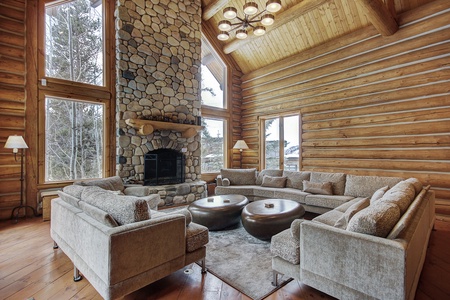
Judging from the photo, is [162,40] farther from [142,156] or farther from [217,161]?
[217,161]

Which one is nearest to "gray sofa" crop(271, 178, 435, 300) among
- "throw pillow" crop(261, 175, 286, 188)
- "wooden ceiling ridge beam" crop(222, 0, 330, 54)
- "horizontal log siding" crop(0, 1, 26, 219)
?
"throw pillow" crop(261, 175, 286, 188)

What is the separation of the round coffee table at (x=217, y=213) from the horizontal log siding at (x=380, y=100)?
324 centimetres

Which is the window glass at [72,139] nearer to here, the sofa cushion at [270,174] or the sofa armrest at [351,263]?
the sofa cushion at [270,174]

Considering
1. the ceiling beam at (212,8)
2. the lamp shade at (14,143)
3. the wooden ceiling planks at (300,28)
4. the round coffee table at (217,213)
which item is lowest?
the round coffee table at (217,213)

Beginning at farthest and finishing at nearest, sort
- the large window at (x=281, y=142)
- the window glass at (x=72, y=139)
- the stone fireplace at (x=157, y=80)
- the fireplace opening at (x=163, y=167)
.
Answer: the large window at (x=281, y=142)
the fireplace opening at (x=163, y=167)
the stone fireplace at (x=157, y=80)
the window glass at (x=72, y=139)

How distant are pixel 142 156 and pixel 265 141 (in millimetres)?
4011

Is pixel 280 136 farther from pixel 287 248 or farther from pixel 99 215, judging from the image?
pixel 99 215

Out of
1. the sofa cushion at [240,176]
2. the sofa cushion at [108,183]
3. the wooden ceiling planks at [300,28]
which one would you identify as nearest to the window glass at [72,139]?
the sofa cushion at [108,183]

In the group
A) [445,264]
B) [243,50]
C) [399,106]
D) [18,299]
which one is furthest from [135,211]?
[243,50]

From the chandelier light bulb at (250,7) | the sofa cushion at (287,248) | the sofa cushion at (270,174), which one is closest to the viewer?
the sofa cushion at (287,248)

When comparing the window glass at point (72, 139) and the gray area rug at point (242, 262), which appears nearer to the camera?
the gray area rug at point (242, 262)

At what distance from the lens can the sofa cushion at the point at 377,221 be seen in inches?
61.7

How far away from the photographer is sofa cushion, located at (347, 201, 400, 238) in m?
1.57

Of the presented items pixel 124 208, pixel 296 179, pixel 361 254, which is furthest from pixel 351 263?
pixel 296 179
